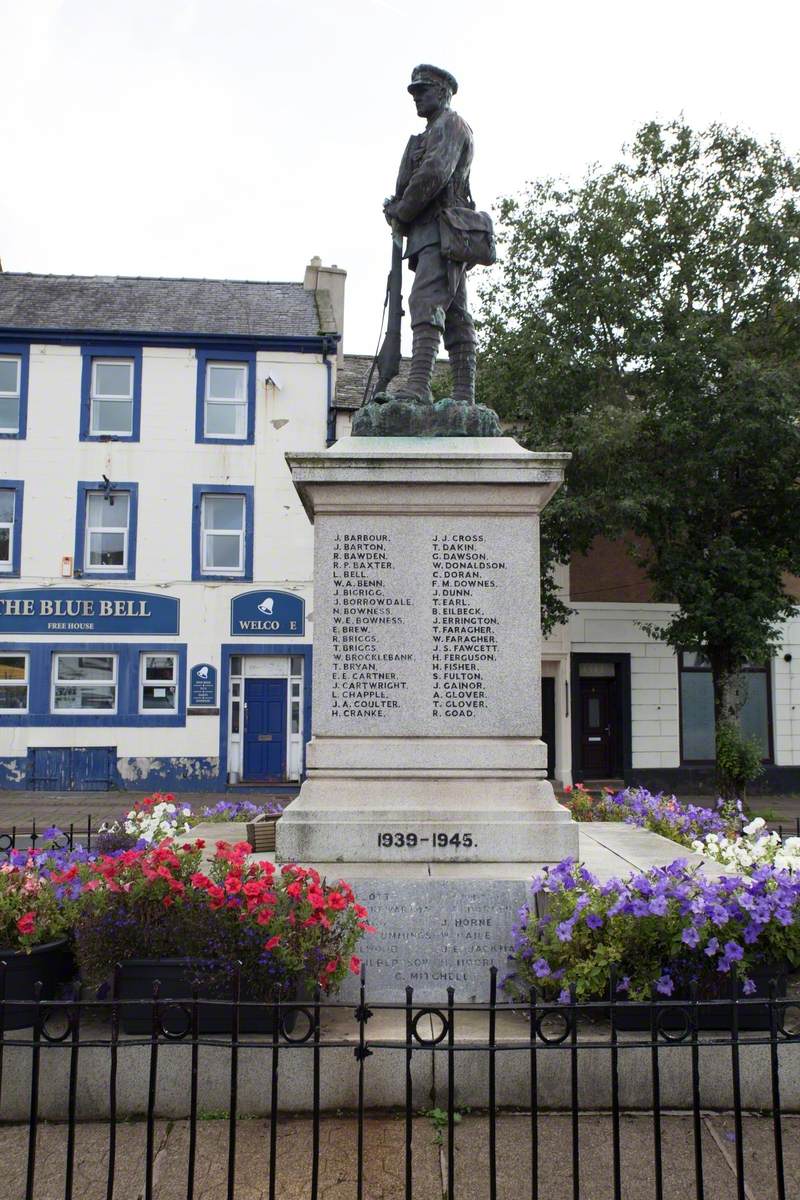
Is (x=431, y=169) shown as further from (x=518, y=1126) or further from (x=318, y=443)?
(x=318, y=443)

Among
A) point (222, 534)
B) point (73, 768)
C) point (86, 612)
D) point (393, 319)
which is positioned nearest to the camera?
point (393, 319)

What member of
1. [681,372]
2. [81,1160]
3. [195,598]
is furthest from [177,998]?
[195,598]

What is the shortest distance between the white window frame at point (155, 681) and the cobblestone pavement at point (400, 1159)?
745 inches

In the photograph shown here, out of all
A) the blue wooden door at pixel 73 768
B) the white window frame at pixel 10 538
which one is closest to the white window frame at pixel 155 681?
the blue wooden door at pixel 73 768

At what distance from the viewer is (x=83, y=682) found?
2252 cm

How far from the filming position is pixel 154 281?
2625 centimetres

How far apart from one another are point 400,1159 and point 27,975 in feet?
6.70

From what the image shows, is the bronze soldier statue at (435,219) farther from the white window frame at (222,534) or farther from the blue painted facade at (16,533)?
the blue painted facade at (16,533)

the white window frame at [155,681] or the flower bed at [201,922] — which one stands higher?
the white window frame at [155,681]

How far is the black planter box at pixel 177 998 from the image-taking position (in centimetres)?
429

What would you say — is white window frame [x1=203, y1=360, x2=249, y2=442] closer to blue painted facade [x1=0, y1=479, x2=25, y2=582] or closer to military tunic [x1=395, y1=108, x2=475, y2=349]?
blue painted facade [x1=0, y1=479, x2=25, y2=582]

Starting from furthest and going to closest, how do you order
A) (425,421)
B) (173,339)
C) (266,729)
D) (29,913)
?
(173,339) < (266,729) < (425,421) < (29,913)

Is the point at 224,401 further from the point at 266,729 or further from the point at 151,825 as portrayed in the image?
the point at 151,825

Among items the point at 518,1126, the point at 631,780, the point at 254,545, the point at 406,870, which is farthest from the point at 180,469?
the point at 518,1126
